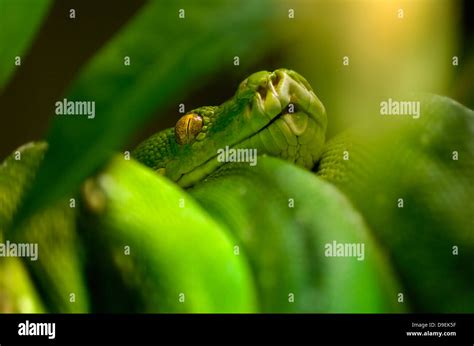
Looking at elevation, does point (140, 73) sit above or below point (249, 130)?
above

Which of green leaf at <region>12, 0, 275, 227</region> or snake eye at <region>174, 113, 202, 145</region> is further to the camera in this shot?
snake eye at <region>174, 113, 202, 145</region>

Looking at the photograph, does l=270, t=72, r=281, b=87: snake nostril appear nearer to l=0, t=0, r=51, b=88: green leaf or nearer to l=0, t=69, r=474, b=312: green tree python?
l=0, t=69, r=474, b=312: green tree python

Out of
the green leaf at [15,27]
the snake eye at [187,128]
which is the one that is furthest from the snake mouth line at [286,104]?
the green leaf at [15,27]

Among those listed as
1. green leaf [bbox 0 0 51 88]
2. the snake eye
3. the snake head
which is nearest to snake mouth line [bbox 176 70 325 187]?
the snake head

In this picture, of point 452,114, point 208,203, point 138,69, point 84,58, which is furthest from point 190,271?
point 452,114

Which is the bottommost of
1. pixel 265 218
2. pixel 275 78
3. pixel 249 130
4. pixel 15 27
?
pixel 265 218

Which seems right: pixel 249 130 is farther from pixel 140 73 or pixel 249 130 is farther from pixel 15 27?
pixel 15 27

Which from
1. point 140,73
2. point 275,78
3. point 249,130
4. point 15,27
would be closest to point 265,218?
point 249,130

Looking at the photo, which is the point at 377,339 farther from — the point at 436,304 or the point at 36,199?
the point at 36,199
